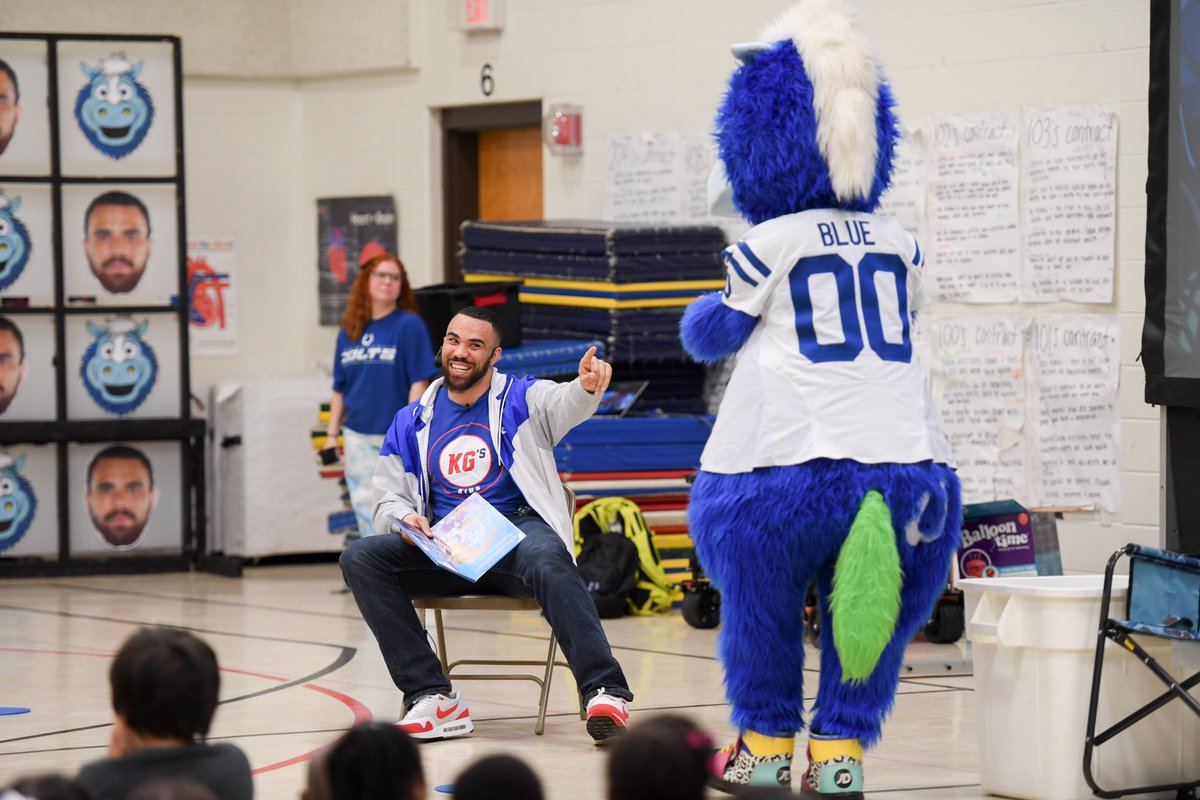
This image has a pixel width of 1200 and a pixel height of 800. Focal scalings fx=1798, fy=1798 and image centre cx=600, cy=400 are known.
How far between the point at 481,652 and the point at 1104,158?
3397 mm

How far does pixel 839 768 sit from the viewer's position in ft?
13.9

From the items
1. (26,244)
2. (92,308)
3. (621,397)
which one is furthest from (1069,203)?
(26,244)

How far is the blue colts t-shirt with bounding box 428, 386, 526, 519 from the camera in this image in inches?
213

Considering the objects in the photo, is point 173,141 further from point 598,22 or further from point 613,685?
point 613,685

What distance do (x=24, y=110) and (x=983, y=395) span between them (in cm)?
520

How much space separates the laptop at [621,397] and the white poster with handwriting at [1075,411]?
1.86 m

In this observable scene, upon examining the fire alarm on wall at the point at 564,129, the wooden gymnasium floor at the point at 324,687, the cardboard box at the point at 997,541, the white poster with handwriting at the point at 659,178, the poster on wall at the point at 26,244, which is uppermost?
the fire alarm on wall at the point at 564,129

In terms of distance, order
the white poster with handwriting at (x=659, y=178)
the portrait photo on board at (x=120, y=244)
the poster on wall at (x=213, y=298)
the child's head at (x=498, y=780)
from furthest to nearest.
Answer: the poster on wall at (x=213, y=298) → the portrait photo on board at (x=120, y=244) → the white poster with handwriting at (x=659, y=178) → the child's head at (x=498, y=780)

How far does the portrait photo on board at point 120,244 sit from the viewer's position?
9602 mm

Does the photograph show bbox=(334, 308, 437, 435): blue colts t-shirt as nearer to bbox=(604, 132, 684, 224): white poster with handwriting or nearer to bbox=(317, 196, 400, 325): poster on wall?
bbox=(604, 132, 684, 224): white poster with handwriting

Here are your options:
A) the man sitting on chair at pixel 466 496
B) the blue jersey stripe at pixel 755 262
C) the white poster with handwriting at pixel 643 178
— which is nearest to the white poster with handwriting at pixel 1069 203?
the white poster with handwriting at pixel 643 178

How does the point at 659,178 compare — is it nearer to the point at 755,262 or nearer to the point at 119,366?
the point at 119,366

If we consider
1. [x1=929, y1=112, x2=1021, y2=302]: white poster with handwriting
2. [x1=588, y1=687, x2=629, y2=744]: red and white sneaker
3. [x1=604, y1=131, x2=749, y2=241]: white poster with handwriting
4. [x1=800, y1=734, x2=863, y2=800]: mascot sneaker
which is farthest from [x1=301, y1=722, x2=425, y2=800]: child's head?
[x1=604, y1=131, x2=749, y2=241]: white poster with handwriting

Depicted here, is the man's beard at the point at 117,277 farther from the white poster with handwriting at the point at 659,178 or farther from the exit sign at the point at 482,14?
the white poster with handwriting at the point at 659,178
